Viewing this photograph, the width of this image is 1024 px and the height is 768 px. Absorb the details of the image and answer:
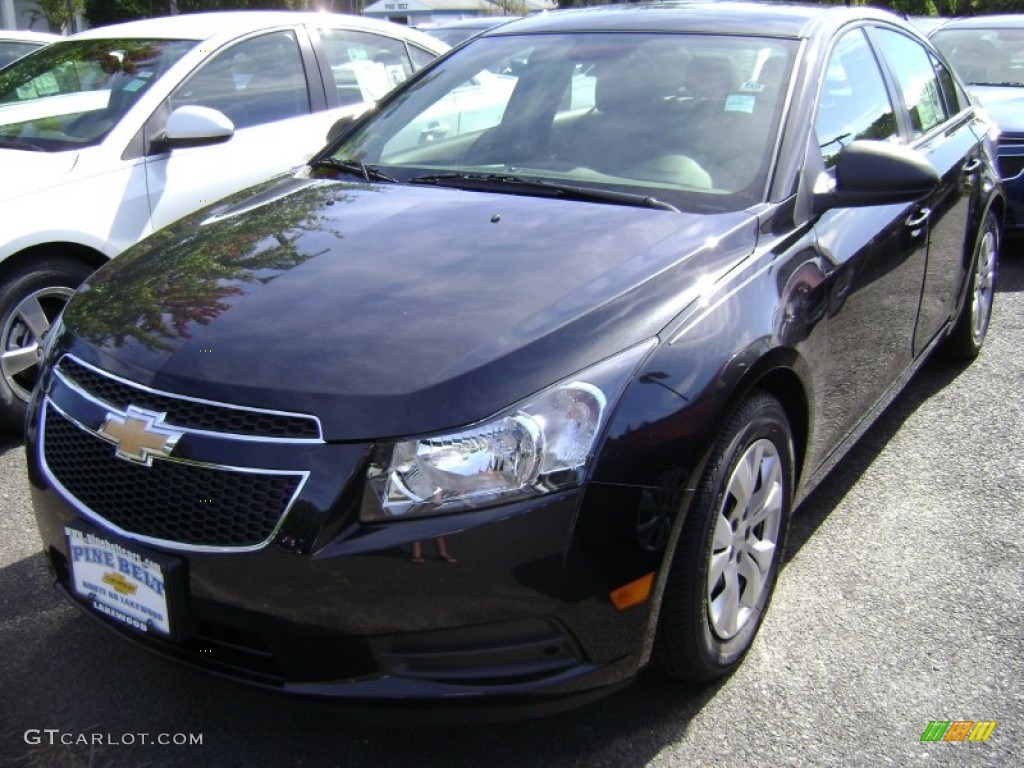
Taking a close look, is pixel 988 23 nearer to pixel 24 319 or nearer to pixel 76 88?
pixel 76 88

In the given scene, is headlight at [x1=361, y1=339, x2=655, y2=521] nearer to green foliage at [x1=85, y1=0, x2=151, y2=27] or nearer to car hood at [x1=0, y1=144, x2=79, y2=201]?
car hood at [x1=0, y1=144, x2=79, y2=201]

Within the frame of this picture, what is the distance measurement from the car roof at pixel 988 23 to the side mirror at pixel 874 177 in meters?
6.60

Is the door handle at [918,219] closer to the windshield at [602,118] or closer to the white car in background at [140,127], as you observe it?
the windshield at [602,118]

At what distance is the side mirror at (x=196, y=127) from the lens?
14.4ft

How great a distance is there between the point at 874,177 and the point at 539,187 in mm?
935

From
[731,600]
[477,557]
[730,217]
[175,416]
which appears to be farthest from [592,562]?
[730,217]

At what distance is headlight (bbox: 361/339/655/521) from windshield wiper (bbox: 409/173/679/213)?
38.8 inches

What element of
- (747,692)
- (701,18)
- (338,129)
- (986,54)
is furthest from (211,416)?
(986,54)

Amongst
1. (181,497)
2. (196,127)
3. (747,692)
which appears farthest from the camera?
(196,127)

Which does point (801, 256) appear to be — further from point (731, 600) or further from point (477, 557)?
point (477, 557)

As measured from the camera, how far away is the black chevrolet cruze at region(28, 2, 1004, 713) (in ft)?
6.61

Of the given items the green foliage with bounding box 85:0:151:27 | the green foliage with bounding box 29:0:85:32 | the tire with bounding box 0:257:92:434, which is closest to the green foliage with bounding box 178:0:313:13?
the green foliage with bounding box 85:0:151:27

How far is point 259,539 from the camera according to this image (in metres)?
2.02

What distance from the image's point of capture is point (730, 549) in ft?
8.20
